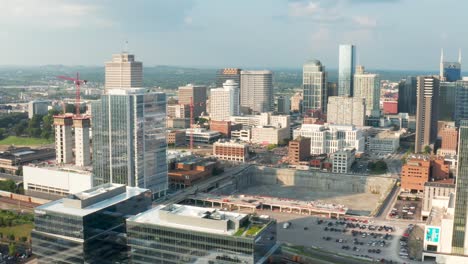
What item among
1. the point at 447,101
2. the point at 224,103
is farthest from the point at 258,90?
the point at 447,101

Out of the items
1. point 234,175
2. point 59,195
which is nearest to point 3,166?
point 59,195

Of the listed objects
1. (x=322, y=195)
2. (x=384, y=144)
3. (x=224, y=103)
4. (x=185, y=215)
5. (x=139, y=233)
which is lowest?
(x=322, y=195)

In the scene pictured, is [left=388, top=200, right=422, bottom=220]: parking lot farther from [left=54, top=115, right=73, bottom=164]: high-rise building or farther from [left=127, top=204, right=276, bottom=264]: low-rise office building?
[left=54, top=115, right=73, bottom=164]: high-rise building

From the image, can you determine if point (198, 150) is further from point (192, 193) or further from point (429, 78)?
point (429, 78)

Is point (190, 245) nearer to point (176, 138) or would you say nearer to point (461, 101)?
point (176, 138)

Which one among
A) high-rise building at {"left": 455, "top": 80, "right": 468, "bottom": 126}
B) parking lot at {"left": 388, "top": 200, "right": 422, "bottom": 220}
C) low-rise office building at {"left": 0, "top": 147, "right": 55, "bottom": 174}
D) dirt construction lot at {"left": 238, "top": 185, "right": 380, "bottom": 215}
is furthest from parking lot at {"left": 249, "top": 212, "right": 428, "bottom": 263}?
high-rise building at {"left": 455, "top": 80, "right": 468, "bottom": 126}

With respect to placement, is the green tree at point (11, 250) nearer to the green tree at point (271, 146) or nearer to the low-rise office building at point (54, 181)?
the low-rise office building at point (54, 181)
